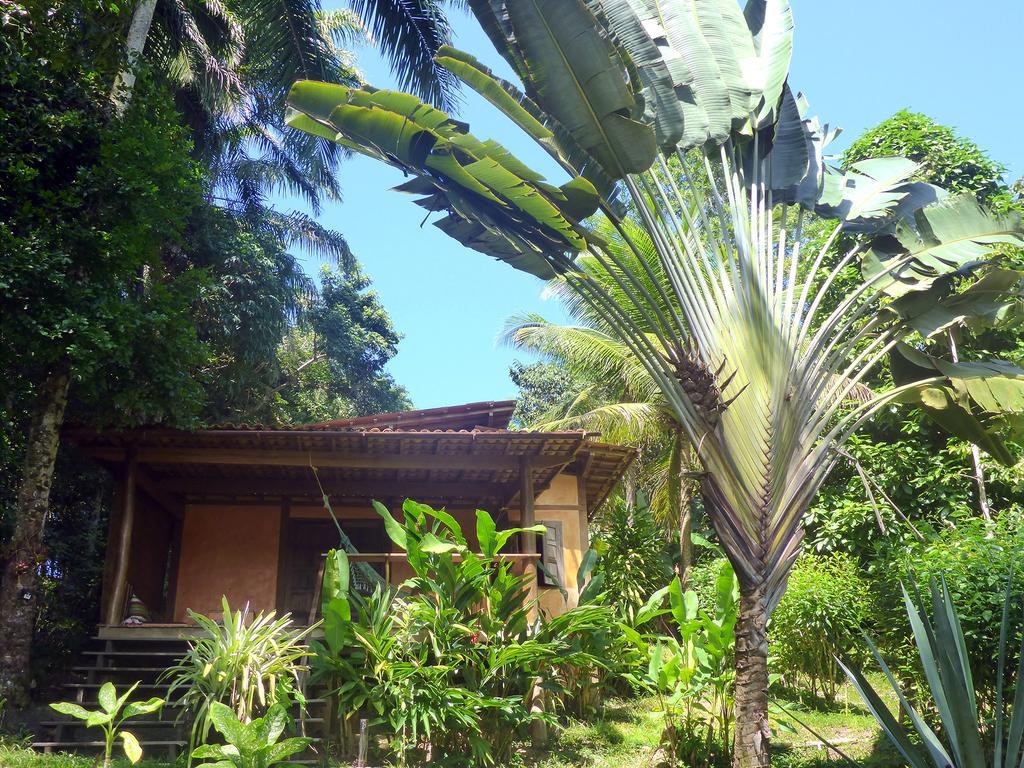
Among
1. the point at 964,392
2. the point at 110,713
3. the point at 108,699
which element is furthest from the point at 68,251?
the point at 964,392

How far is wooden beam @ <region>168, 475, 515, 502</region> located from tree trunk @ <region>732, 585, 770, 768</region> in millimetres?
6929

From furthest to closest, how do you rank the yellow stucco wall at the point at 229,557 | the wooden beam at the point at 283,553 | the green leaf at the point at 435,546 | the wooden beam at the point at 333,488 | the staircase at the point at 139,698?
the wooden beam at the point at 283,553
the yellow stucco wall at the point at 229,557
the wooden beam at the point at 333,488
the green leaf at the point at 435,546
the staircase at the point at 139,698

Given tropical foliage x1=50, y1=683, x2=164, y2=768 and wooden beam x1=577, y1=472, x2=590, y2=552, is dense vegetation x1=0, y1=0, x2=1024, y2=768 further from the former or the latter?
wooden beam x1=577, y1=472, x2=590, y2=552

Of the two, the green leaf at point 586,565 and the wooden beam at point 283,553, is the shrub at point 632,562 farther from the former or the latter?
the wooden beam at point 283,553

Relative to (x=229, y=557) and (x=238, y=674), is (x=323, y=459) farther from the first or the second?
(x=238, y=674)

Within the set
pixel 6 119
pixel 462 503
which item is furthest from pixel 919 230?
pixel 6 119

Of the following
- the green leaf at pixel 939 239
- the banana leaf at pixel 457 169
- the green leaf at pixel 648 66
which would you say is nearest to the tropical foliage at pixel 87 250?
the banana leaf at pixel 457 169

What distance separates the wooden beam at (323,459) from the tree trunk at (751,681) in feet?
17.0

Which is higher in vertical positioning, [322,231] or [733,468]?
[322,231]

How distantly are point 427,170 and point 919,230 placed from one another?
4.11 metres

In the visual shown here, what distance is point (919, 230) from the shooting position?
7121 mm

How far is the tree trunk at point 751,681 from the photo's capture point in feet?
17.2

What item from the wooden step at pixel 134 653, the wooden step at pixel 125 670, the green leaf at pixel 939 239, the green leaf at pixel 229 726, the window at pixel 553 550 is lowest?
the green leaf at pixel 229 726

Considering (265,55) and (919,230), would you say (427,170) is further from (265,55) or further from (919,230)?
(265,55)
